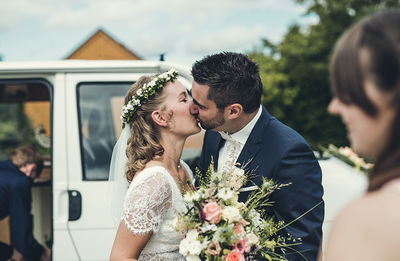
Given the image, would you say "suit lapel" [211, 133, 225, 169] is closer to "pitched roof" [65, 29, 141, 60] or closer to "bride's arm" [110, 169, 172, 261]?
"bride's arm" [110, 169, 172, 261]

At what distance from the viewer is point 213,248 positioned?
71.3 inches

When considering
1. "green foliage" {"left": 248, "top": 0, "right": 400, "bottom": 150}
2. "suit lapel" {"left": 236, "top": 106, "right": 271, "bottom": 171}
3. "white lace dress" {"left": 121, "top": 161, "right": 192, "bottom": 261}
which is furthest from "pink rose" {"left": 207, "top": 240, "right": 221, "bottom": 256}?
"green foliage" {"left": 248, "top": 0, "right": 400, "bottom": 150}

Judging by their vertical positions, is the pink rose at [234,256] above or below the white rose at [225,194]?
below

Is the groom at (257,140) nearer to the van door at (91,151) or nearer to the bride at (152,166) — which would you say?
the bride at (152,166)

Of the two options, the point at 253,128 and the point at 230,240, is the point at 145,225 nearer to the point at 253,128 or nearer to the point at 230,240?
the point at 230,240

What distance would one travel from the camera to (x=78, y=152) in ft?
10.1

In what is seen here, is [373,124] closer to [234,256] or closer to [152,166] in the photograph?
[234,256]

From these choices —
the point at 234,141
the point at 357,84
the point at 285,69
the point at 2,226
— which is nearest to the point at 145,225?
the point at 234,141

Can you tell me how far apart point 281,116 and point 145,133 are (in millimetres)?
19259

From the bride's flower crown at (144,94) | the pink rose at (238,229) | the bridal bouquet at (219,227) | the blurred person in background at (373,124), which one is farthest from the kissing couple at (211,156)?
the blurred person in background at (373,124)

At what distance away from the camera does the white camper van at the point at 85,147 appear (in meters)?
2.94

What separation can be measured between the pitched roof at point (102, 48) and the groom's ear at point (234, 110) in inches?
195

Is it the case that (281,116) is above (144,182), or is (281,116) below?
below

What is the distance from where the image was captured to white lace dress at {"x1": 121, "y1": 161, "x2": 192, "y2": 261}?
2.09m
